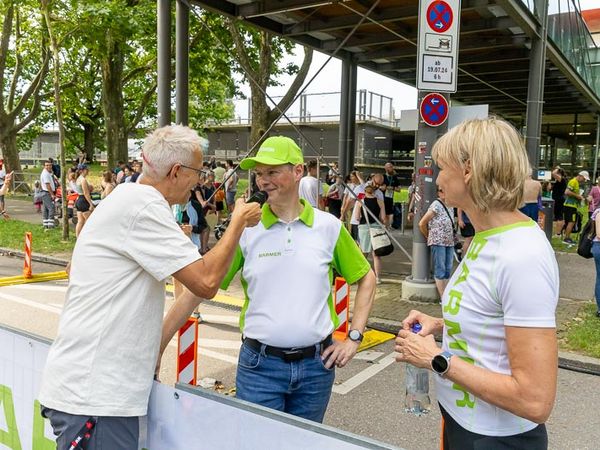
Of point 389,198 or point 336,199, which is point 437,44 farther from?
point 389,198

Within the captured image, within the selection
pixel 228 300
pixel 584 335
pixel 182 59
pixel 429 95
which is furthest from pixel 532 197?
pixel 182 59

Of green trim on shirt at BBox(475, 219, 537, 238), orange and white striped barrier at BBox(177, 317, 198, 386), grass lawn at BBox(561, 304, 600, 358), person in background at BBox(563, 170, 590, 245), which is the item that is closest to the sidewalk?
grass lawn at BBox(561, 304, 600, 358)

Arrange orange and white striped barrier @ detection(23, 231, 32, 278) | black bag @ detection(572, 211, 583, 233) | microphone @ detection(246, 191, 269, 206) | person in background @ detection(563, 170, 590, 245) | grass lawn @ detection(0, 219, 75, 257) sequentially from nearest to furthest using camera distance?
microphone @ detection(246, 191, 269, 206) → orange and white striped barrier @ detection(23, 231, 32, 278) → grass lawn @ detection(0, 219, 75, 257) → person in background @ detection(563, 170, 590, 245) → black bag @ detection(572, 211, 583, 233)

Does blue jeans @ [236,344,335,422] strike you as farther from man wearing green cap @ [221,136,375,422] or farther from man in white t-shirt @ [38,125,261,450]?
man in white t-shirt @ [38,125,261,450]

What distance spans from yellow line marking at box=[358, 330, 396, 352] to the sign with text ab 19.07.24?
Answer: 319cm

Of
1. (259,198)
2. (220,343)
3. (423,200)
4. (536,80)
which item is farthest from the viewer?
(536,80)

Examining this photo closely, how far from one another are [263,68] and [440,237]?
33.0 ft

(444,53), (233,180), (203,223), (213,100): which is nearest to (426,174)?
(444,53)

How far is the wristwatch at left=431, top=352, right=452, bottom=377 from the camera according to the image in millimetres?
1621

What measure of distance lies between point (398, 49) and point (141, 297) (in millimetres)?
12474

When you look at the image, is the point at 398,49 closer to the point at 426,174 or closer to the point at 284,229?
the point at 426,174

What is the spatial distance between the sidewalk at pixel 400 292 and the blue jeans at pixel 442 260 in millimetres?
460

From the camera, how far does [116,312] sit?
1.84 meters

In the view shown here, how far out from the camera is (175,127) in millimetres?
2092
